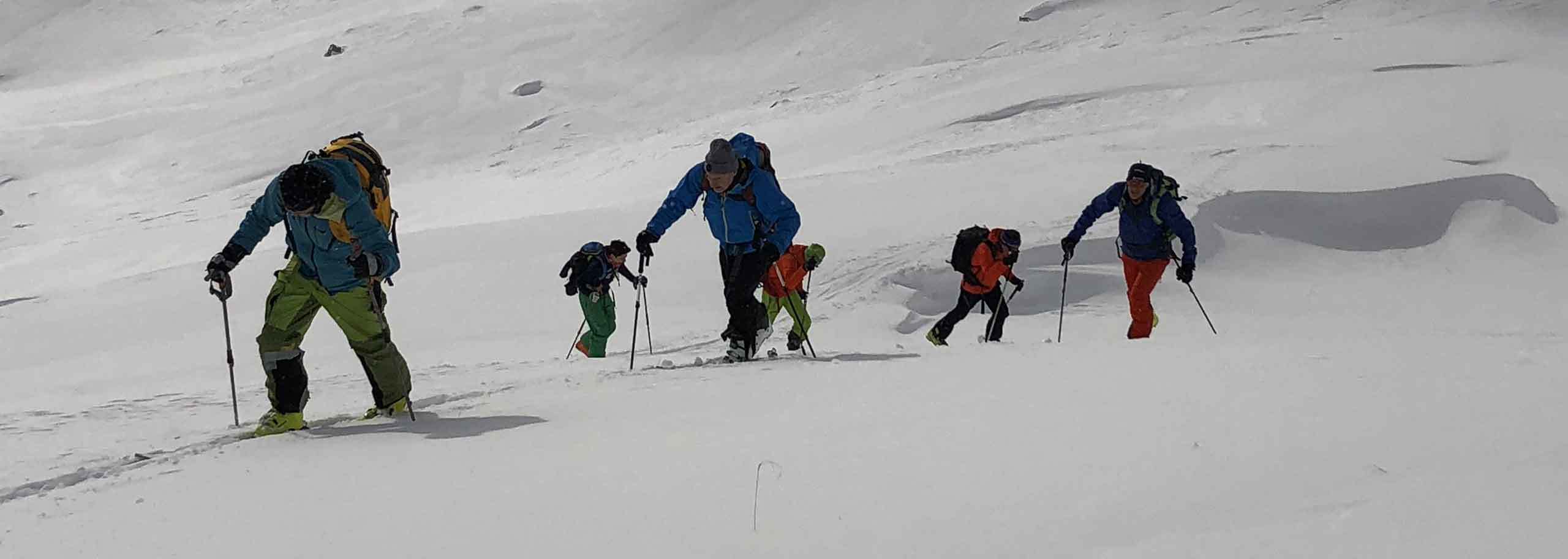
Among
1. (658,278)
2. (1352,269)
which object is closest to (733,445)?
(658,278)

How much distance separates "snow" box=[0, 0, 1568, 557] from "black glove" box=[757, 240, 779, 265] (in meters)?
0.77

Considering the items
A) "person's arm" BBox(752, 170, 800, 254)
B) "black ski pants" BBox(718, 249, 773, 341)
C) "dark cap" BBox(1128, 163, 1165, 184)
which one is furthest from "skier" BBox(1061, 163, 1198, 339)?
"black ski pants" BBox(718, 249, 773, 341)

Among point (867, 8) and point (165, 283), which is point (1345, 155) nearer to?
point (165, 283)

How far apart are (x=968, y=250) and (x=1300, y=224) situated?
6.03 m

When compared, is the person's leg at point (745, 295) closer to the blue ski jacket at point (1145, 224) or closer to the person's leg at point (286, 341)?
the person's leg at point (286, 341)

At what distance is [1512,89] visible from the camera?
70.6 ft

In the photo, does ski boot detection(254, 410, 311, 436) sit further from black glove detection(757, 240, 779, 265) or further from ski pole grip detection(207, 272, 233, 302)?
black glove detection(757, 240, 779, 265)

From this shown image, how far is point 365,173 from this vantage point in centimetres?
568

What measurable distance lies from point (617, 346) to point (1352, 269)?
26.9ft

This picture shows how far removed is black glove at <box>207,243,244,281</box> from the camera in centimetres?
559

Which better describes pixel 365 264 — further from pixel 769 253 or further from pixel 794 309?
pixel 794 309

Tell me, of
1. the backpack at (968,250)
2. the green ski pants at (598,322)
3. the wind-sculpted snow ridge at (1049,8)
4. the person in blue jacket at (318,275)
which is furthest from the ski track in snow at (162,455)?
the wind-sculpted snow ridge at (1049,8)

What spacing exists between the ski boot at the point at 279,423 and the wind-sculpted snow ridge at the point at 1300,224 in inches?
315

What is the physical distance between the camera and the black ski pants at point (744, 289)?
7543mm
